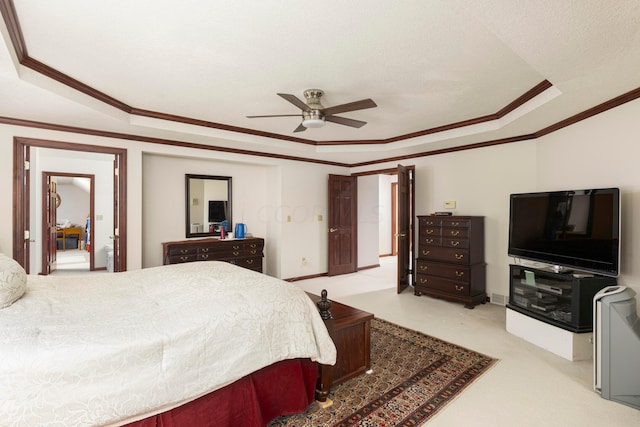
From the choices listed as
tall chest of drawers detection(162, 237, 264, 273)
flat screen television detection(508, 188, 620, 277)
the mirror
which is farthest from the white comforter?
the mirror

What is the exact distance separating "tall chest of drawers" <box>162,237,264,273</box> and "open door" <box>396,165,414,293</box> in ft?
7.45

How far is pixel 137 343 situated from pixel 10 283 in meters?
0.94

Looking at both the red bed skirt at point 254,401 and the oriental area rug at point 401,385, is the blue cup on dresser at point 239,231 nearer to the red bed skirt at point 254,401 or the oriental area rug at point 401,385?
the oriental area rug at point 401,385

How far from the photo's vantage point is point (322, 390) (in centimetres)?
216

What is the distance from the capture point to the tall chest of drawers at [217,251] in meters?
4.50

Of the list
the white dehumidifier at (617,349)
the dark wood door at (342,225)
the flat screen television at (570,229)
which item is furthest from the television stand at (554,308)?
the dark wood door at (342,225)

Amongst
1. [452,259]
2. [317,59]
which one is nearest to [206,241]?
[317,59]

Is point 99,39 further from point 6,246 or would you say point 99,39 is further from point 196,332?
point 6,246

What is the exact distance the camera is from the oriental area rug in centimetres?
202

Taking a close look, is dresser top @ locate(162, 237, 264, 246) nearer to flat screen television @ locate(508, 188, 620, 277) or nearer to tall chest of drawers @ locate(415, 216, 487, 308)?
tall chest of drawers @ locate(415, 216, 487, 308)

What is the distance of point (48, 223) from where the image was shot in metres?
5.22

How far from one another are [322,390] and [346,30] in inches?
93.6

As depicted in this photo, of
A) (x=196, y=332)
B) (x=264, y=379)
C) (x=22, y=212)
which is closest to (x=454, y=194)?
(x=264, y=379)

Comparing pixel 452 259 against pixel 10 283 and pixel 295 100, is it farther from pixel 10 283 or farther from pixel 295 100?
pixel 10 283
